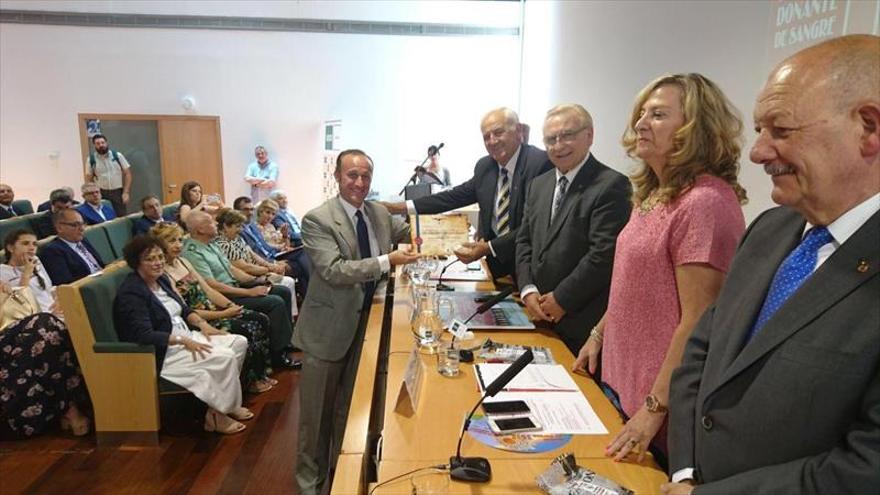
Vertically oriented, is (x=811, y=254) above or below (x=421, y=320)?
above

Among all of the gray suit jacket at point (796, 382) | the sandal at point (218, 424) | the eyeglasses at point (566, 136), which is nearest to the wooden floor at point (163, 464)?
the sandal at point (218, 424)

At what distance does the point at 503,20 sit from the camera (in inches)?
332

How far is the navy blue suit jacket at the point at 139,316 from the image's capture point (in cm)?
305

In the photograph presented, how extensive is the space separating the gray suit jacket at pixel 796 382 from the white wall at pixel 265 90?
25.7 ft

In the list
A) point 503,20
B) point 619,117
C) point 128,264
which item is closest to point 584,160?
point 619,117

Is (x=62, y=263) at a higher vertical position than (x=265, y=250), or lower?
higher

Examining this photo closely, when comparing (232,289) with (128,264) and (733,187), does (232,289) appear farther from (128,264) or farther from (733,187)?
(733,187)

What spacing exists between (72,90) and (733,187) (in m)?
9.50

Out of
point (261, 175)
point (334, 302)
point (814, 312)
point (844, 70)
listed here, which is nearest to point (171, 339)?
point (334, 302)

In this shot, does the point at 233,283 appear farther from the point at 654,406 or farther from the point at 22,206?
the point at 22,206

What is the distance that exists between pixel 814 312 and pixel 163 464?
3168 mm

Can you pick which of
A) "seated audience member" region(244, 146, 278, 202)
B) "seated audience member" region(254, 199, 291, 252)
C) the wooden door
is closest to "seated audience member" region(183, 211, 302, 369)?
"seated audience member" region(254, 199, 291, 252)

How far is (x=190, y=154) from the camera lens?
850cm

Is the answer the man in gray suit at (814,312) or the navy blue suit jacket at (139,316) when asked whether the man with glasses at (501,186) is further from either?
the man in gray suit at (814,312)
